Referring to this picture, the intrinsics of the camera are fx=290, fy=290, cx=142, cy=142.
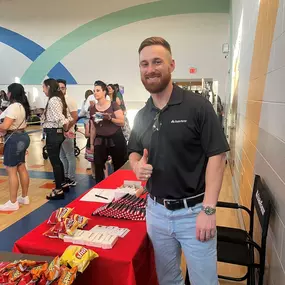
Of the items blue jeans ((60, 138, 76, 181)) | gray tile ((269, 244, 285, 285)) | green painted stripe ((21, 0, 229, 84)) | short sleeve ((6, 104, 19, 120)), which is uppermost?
green painted stripe ((21, 0, 229, 84))

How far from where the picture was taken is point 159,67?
124cm

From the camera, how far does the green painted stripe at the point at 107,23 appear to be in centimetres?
841

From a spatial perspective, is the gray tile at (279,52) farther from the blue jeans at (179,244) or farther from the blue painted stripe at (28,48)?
the blue painted stripe at (28,48)

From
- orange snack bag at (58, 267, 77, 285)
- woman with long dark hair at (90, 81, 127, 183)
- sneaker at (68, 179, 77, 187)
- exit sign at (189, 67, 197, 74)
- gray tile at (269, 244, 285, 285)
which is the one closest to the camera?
orange snack bag at (58, 267, 77, 285)

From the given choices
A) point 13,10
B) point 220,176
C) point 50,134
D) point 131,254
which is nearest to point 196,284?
point 131,254

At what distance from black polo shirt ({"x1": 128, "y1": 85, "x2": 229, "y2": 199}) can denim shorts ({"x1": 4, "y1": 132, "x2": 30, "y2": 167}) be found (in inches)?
89.6

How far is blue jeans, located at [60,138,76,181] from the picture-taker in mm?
4133

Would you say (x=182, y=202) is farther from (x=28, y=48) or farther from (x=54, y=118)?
(x=28, y=48)

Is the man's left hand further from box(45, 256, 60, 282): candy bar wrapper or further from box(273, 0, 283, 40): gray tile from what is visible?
box(273, 0, 283, 40): gray tile

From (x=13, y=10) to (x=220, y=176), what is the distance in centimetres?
997

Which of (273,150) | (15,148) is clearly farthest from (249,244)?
(15,148)

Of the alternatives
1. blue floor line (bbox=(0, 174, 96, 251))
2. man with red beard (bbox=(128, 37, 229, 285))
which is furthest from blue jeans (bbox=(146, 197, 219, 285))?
blue floor line (bbox=(0, 174, 96, 251))

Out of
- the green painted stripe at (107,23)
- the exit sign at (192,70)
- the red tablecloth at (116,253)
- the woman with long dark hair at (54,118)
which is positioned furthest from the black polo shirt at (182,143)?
the exit sign at (192,70)

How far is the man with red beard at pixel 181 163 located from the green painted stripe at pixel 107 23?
7962 mm
